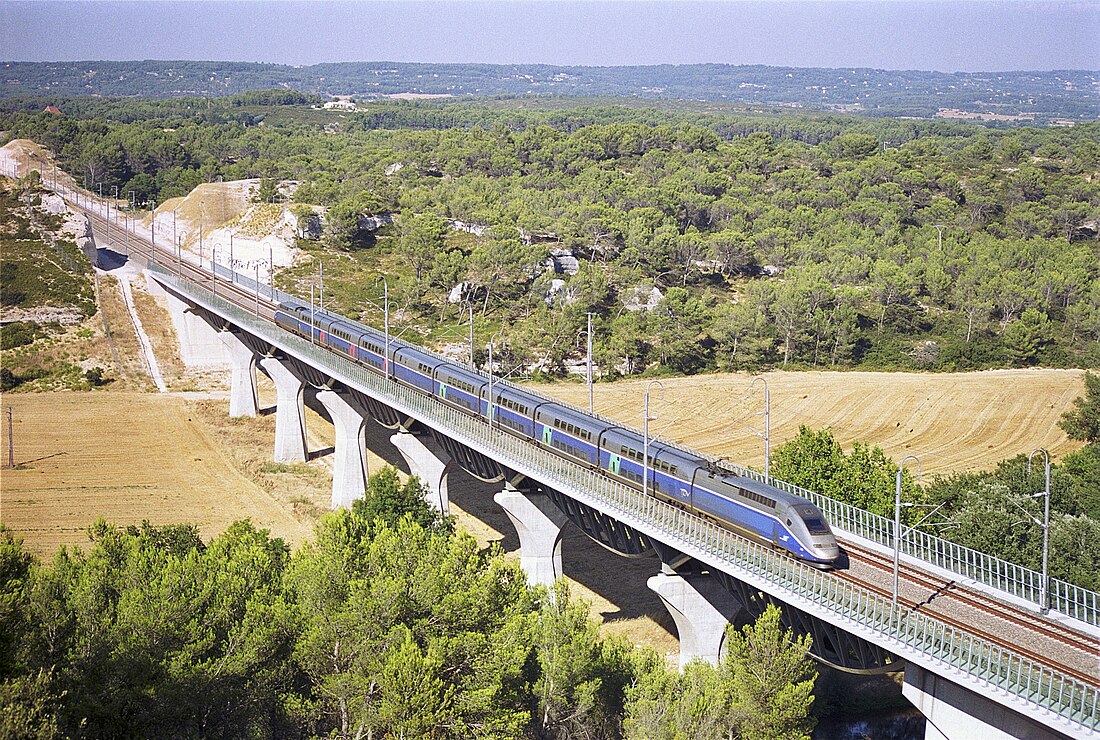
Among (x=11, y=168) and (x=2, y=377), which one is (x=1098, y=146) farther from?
(x=11, y=168)

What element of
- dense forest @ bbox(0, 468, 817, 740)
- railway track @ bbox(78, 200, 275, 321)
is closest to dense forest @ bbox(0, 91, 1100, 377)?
railway track @ bbox(78, 200, 275, 321)

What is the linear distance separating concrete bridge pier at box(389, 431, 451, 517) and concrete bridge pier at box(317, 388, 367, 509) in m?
8.25

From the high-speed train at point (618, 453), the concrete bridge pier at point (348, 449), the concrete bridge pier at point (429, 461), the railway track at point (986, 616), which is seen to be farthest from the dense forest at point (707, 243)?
the railway track at point (986, 616)

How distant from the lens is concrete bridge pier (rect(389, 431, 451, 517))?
53438 mm

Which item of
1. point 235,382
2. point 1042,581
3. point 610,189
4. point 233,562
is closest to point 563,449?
point 233,562

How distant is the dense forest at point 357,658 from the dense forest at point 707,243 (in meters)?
53.1

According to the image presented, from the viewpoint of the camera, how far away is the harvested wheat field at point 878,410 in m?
71.6

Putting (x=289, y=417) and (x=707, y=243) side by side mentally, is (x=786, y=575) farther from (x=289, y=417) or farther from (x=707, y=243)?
(x=707, y=243)

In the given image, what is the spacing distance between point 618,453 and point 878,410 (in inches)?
1762

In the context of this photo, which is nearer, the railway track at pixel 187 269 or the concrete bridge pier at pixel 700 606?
the concrete bridge pier at pixel 700 606

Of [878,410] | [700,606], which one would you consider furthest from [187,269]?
[700,606]

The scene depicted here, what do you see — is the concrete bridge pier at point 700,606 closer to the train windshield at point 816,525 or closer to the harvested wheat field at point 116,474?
the train windshield at point 816,525

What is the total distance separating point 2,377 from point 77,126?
99.5 metres

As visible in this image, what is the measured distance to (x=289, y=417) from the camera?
7150cm
